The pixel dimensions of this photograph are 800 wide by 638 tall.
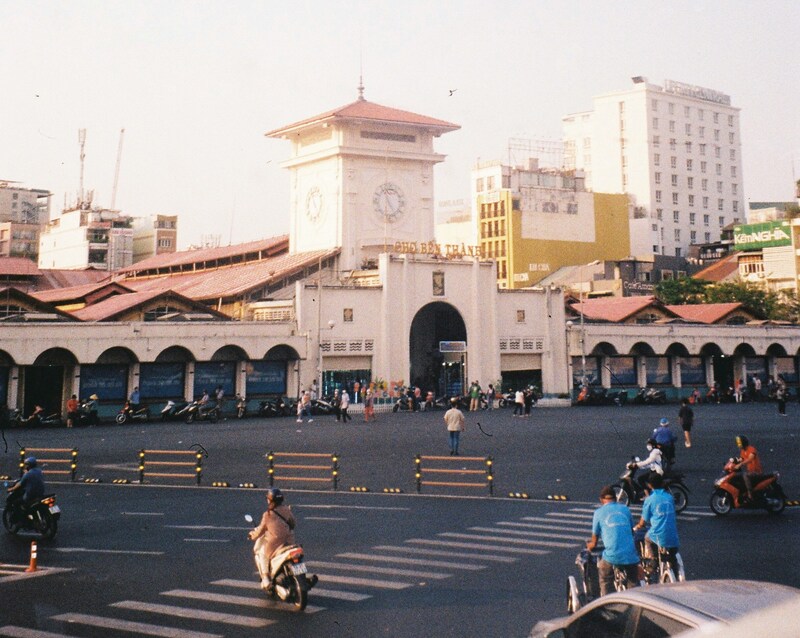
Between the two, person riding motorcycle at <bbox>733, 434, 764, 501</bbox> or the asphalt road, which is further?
person riding motorcycle at <bbox>733, 434, 764, 501</bbox>

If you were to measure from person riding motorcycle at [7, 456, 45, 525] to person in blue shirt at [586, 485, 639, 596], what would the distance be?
32.8 feet

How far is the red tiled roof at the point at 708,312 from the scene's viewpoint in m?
69.1

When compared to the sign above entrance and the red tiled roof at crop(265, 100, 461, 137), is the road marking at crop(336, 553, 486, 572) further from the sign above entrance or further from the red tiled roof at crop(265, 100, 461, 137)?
the red tiled roof at crop(265, 100, 461, 137)

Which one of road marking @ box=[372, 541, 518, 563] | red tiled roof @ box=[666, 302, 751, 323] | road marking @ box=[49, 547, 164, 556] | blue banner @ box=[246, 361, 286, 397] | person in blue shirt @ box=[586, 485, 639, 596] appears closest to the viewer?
person in blue shirt @ box=[586, 485, 639, 596]

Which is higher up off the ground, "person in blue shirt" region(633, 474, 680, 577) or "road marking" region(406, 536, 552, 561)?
"person in blue shirt" region(633, 474, 680, 577)

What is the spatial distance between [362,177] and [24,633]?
57.9m

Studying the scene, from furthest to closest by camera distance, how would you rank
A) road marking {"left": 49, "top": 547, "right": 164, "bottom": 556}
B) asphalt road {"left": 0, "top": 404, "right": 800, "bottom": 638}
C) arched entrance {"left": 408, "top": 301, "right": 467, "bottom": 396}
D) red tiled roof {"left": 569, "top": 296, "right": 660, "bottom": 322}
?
red tiled roof {"left": 569, "top": 296, "right": 660, "bottom": 322}
arched entrance {"left": 408, "top": 301, "right": 467, "bottom": 396}
road marking {"left": 49, "top": 547, "right": 164, "bottom": 556}
asphalt road {"left": 0, "top": 404, "right": 800, "bottom": 638}

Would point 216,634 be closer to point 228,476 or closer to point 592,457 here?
point 228,476

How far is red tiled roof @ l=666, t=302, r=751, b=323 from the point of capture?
6906 centimetres

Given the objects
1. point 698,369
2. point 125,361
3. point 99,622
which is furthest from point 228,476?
point 698,369

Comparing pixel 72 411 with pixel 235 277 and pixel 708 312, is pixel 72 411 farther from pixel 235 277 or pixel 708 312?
pixel 708 312

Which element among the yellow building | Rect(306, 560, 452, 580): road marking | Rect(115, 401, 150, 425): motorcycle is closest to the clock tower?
Rect(115, 401, 150, 425): motorcycle

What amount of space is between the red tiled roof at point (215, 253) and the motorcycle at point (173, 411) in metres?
26.5

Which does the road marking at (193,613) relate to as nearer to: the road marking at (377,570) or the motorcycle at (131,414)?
the road marking at (377,570)
